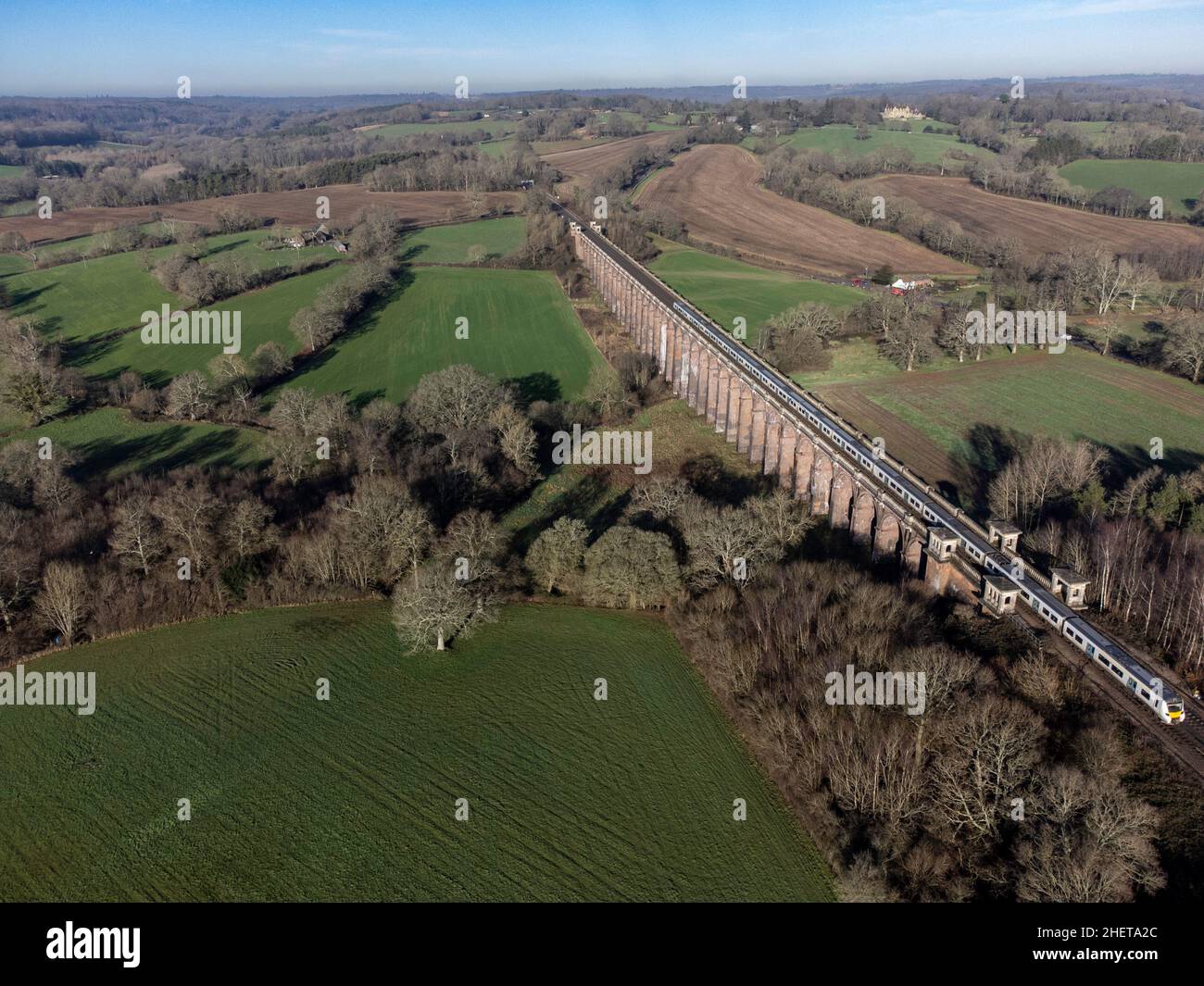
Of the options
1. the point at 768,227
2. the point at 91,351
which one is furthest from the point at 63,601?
the point at 768,227

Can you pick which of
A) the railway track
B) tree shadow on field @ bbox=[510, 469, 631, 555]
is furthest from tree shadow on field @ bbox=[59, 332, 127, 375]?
the railway track

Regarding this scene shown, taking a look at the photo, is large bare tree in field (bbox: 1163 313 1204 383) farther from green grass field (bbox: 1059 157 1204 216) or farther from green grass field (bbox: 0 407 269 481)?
green grass field (bbox: 0 407 269 481)

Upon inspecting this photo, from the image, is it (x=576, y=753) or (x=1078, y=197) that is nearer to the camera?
(x=576, y=753)

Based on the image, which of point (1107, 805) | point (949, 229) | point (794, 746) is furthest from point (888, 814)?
point (949, 229)

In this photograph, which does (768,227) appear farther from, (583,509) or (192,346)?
(583,509)

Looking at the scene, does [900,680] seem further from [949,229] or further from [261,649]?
[949,229]

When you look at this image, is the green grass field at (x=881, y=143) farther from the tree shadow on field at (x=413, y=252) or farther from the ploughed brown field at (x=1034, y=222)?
the tree shadow on field at (x=413, y=252)
